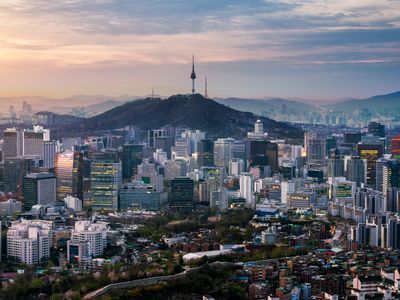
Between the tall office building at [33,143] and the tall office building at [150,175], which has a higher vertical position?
the tall office building at [33,143]

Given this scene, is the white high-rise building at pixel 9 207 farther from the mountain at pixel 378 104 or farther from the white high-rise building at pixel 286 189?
the mountain at pixel 378 104

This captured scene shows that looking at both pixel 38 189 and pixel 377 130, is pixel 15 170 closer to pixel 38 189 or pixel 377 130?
pixel 38 189

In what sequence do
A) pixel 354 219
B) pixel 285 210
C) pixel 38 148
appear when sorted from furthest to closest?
pixel 38 148 < pixel 285 210 < pixel 354 219

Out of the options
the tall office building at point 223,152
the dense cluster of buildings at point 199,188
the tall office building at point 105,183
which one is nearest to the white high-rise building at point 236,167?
the dense cluster of buildings at point 199,188

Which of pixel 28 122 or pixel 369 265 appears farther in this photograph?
pixel 28 122

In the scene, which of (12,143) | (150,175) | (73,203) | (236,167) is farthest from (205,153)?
(73,203)

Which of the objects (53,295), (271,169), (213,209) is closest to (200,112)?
(271,169)

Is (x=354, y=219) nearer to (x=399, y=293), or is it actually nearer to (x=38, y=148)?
(x=399, y=293)

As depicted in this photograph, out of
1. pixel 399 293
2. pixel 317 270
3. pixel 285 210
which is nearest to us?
pixel 399 293
